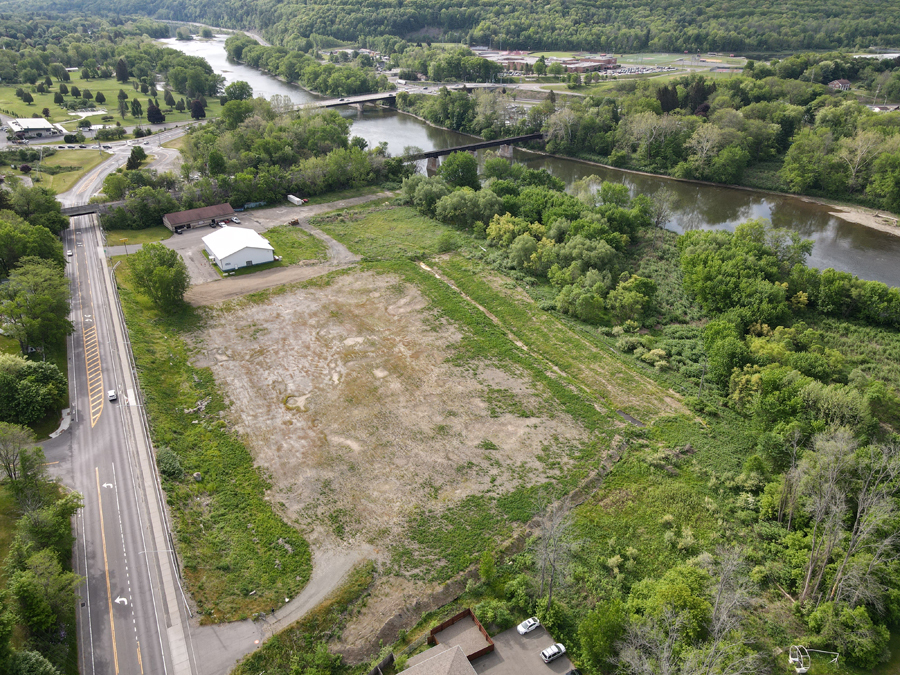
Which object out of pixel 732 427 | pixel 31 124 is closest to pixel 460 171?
pixel 732 427

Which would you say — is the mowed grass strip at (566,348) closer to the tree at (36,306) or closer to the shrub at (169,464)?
the shrub at (169,464)

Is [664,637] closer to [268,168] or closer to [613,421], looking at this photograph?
[613,421]

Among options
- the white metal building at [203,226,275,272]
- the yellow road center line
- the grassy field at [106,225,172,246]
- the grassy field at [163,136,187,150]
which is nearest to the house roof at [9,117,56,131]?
the grassy field at [163,136,187,150]

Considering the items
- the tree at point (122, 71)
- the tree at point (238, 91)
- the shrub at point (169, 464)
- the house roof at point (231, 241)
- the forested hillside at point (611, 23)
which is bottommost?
the shrub at point (169, 464)

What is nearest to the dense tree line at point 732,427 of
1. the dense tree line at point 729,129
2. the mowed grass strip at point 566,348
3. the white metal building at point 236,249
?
the mowed grass strip at point 566,348

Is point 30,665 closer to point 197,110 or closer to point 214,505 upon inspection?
point 214,505

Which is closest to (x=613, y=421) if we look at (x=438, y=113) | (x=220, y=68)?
(x=438, y=113)
